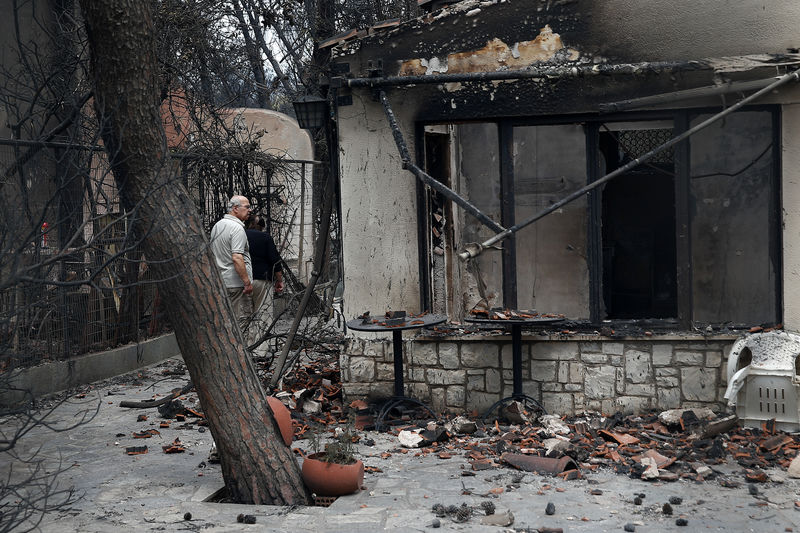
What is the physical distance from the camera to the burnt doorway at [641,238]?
42.0 feet

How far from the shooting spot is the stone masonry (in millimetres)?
7887

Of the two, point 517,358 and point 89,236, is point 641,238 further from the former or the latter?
point 89,236

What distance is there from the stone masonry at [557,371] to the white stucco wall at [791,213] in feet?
2.06

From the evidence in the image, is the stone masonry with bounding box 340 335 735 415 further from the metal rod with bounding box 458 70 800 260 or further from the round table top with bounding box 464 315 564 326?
the metal rod with bounding box 458 70 800 260

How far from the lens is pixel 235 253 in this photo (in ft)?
31.0

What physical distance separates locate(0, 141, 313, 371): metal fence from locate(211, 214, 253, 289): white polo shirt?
860 mm

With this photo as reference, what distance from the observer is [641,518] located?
18.0ft

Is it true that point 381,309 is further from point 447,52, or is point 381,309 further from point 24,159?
point 24,159

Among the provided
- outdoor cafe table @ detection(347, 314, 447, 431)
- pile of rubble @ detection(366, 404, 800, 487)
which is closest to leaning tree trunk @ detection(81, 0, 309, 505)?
pile of rubble @ detection(366, 404, 800, 487)

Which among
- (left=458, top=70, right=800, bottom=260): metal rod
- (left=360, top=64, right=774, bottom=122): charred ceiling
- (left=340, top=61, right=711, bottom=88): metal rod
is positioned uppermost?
(left=340, top=61, right=711, bottom=88): metal rod

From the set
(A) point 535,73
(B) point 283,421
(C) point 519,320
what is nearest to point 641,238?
(A) point 535,73

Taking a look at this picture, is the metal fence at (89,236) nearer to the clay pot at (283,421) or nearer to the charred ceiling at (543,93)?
the clay pot at (283,421)

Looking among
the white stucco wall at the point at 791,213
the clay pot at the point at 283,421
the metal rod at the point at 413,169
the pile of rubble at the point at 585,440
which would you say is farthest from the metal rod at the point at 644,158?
the clay pot at the point at 283,421

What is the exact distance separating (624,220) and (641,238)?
0.37m
